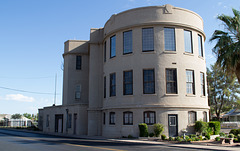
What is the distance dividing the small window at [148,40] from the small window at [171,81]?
2968 millimetres

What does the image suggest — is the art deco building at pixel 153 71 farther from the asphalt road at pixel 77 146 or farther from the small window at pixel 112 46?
the asphalt road at pixel 77 146

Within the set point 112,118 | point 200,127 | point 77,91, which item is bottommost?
point 200,127

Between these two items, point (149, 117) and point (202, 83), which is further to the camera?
point (202, 83)

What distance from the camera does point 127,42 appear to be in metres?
26.1

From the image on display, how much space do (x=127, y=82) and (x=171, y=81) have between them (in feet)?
14.5

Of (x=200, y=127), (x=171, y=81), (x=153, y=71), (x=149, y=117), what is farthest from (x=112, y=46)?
(x=200, y=127)

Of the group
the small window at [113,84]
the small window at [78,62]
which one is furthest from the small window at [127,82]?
the small window at [78,62]

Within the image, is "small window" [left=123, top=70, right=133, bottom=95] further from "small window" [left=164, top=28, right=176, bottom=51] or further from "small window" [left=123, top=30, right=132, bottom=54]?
"small window" [left=164, top=28, right=176, bottom=51]

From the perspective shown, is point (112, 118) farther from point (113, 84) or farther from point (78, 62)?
point (78, 62)

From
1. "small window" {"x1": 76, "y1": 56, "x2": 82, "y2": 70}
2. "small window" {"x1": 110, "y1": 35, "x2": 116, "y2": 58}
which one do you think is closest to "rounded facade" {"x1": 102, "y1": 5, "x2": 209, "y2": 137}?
"small window" {"x1": 110, "y1": 35, "x2": 116, "y2": 58}

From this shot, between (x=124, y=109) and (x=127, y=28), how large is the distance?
844cm

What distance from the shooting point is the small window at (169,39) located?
2475 cm

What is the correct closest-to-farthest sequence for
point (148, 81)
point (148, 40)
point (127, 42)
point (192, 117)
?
point (192, 117)
point (148, 81)
point (148, 40)
point (127, 42)

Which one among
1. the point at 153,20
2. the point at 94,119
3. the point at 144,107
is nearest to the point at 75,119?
the point at 94,119
